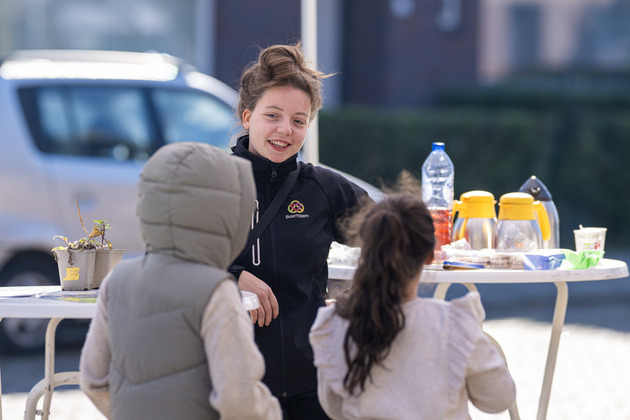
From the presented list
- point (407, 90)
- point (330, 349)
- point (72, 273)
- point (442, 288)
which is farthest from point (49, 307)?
point (407, 90)

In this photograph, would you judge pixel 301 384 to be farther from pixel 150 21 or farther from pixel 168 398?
pixel 150 21

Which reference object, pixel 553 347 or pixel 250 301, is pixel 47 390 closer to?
pixel 250 301

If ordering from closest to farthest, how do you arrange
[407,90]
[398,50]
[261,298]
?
[261,298] < [398,50] < [407,90]

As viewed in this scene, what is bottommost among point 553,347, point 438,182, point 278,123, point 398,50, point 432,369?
point 553,347

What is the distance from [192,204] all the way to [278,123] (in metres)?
0.91

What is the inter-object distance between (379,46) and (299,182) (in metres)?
10.5

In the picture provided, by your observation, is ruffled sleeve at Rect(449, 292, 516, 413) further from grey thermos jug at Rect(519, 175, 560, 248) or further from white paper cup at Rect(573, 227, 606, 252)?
grey thermos jug at Rect(519, 175, 560, 248)

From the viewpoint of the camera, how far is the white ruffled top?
2273 millimetres

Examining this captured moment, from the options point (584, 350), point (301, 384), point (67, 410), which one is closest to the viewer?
point (301, 384)

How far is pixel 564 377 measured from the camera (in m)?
6.14

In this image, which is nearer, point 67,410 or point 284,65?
point 284,65

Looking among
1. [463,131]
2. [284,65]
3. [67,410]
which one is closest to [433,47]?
[463,131]

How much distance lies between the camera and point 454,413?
7.59 feet

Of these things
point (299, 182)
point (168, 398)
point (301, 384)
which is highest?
point (299, 182)
